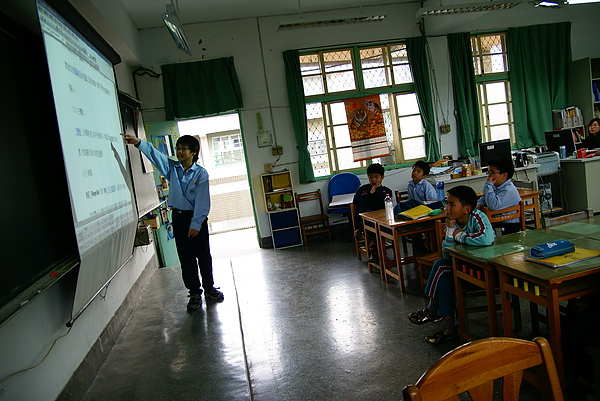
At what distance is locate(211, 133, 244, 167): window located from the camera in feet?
30.8

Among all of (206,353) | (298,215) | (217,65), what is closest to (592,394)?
(206,353)

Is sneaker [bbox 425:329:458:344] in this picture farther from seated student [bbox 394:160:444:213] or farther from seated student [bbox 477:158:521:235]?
seated student [bbox 394:160:444:213]

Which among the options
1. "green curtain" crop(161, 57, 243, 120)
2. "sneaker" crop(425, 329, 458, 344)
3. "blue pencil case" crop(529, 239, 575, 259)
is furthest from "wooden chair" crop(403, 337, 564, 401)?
"green curtain" crop(161, 57, 243, 120)

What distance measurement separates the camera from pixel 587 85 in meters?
6.79

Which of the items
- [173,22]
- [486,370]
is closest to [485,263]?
[486,370]

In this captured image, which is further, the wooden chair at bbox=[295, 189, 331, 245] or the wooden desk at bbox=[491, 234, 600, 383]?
the wooden chair at bbox=[295, 189, 331, 245]

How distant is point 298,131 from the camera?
643cm

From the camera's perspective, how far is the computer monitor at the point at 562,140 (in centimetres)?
596

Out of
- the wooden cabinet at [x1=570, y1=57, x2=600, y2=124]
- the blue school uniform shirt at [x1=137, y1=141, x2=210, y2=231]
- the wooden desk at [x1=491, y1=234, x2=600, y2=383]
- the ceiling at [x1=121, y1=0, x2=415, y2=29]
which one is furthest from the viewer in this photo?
the wooden cabinet at [x1=570, y1=57, x2=600, y2=124]

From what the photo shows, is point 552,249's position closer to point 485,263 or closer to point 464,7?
point 485,263

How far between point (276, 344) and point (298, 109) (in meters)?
4.18

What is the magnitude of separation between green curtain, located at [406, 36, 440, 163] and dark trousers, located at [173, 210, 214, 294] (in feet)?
14.6

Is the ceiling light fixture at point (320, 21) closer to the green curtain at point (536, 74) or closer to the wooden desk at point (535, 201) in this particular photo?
the wooden desk at point (535, 201)

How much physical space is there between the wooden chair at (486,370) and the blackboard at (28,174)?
1533 millimetres
